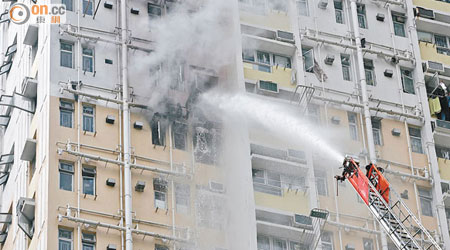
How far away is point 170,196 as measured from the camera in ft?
163

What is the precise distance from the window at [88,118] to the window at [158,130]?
219 cm

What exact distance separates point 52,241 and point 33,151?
502 centimetres

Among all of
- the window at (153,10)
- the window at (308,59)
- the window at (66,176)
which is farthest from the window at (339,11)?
the window at (66,176)

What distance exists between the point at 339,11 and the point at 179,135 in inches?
354

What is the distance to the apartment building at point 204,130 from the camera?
48.8 meters

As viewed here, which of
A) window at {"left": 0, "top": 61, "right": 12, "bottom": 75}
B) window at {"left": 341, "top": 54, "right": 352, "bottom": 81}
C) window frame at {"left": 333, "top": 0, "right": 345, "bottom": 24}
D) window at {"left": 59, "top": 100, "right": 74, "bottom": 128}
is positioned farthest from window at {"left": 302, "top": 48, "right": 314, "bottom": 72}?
window at {"left": 0, "top": 61, "right": 12, "bottom": 75}

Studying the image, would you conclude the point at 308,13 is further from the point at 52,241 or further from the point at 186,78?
the point at 52,241

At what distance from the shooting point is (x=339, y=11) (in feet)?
183

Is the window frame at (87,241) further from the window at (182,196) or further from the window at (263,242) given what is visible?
the window at (263,242)

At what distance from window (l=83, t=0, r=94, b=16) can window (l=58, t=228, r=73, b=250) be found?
9152 millimetres

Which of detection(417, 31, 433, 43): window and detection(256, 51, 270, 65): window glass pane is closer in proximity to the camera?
detection(256, 51, 270, 65): window glass pane

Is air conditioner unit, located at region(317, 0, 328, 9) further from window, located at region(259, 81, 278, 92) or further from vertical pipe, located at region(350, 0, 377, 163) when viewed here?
window, located at region(259, 81, 278, 92)

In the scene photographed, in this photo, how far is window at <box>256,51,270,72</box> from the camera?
52906 mm

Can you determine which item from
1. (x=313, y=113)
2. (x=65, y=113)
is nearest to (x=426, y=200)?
(x=313, y=113)
